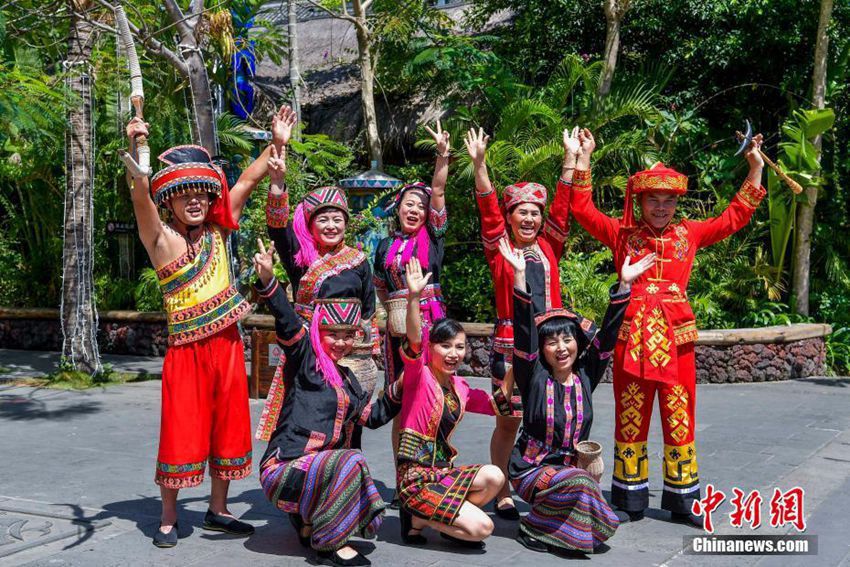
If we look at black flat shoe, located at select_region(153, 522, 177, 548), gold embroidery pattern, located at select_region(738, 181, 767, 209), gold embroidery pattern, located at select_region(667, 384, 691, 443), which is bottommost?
black flat shoe, located at select_region(153, 522, 177, 548)

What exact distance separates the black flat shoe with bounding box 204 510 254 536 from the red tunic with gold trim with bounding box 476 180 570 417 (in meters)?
1.54

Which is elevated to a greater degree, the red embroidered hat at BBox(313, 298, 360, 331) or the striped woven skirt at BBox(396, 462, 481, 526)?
the red embroidered hat at BBox(313, 298, 360, 331)

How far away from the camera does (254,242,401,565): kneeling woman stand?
4570 mm

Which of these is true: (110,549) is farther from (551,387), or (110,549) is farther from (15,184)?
(15,184)

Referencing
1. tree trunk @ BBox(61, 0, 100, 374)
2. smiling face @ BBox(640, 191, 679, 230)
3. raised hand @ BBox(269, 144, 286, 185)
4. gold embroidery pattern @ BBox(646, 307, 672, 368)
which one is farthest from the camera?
tree trunk @ BBox(61, 0, 100, 374)

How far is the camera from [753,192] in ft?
18.4

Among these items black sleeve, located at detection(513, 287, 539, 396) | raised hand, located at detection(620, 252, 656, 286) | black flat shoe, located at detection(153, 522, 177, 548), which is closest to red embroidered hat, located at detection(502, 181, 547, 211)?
raised hand, located at detection(620, 252, 656, 286)

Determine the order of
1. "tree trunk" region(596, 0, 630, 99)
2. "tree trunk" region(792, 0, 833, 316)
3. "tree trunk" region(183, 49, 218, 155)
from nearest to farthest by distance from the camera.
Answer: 1. "tree trunk" region(183, 49, 218, 155)
2. "tree trunk" region(792, 0, 833, 316)
3. "tree trunk" region(596, 0, 630, 99)

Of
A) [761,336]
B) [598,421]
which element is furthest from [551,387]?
[761,336]

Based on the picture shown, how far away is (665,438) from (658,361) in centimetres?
45

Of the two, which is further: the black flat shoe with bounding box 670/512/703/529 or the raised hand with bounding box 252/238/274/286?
the black flat shoe with bounding box 670/512/703/529

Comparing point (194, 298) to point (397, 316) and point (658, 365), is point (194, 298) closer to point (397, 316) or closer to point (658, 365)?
point (397, 316)

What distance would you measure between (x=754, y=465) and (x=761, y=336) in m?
3.85

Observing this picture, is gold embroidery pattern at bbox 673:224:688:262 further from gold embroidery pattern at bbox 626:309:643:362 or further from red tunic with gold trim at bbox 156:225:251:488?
red tunic with gold trim at bbox 156:225:251:488
